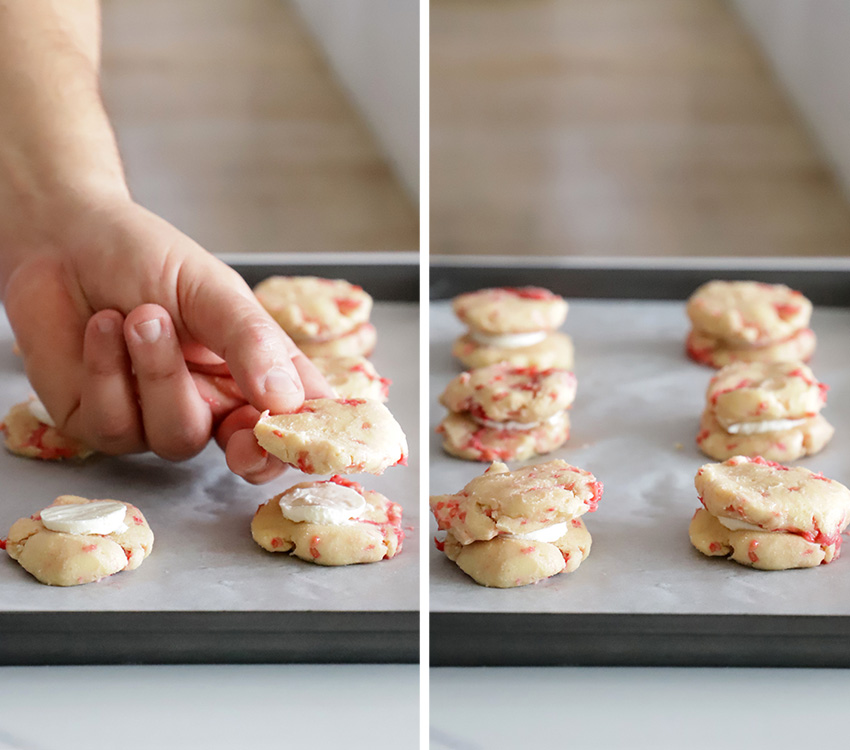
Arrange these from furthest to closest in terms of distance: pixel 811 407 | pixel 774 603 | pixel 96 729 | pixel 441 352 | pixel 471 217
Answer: pixel 471 217 < pixel 441 352 < pixel 811 407 < pixel 774 603 < pixel 96 729

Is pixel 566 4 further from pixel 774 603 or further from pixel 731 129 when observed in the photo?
pixel 774 603

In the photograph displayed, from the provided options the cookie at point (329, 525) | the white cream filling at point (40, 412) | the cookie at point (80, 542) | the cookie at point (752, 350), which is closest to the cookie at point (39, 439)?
the white cream filling at point (40, 412)

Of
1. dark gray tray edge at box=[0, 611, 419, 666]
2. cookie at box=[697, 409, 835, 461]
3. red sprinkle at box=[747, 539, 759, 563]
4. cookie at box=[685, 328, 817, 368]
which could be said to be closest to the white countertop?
dark gray tray edge at box=[0, 611, 419, 666]

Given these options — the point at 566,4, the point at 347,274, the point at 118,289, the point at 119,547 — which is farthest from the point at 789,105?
the point at 119,547

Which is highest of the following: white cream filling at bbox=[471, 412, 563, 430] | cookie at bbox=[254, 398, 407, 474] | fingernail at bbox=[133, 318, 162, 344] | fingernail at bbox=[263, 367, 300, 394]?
fingernail at bbox=[133, 318, 162, 344]

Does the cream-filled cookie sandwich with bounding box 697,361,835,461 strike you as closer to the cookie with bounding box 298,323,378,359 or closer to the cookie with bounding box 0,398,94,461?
the cookie with bounding box 298,323,378,359

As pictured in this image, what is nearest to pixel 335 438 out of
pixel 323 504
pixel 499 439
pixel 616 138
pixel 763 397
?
pixel 323 504

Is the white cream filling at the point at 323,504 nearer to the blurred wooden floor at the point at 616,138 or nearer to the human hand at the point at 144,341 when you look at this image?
the human hand at the point at 144,341
